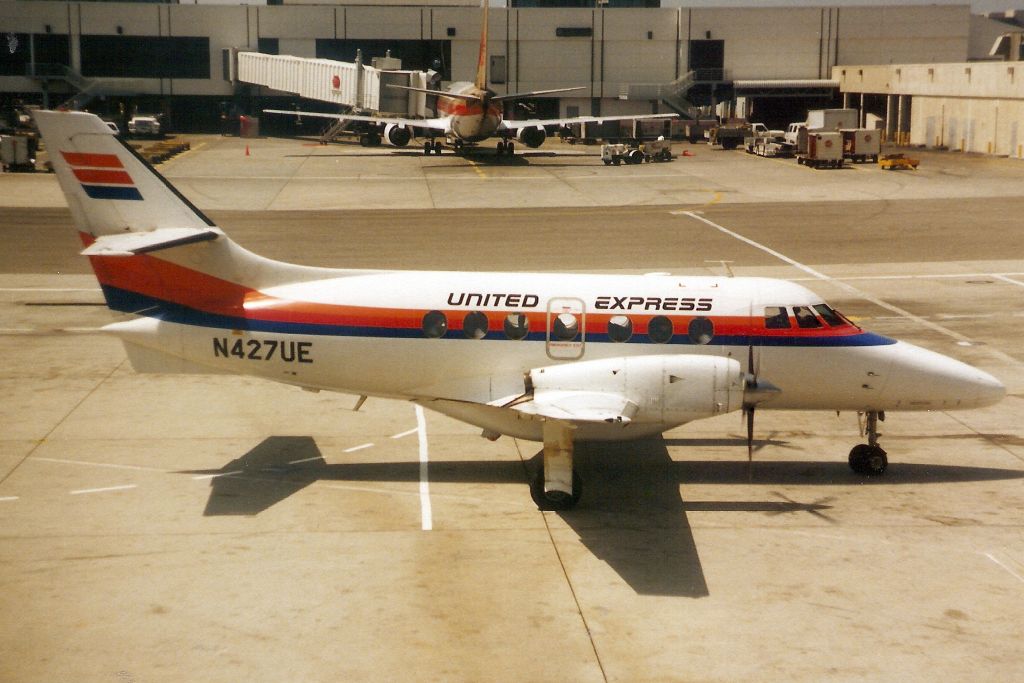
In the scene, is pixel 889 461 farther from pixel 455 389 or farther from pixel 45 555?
pixel 45 555

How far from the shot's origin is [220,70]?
4675 inches

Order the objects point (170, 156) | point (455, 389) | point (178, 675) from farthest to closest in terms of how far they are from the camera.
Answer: point (170, 156) < point (455, 389) < point (178, 675)

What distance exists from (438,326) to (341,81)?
84207 mm

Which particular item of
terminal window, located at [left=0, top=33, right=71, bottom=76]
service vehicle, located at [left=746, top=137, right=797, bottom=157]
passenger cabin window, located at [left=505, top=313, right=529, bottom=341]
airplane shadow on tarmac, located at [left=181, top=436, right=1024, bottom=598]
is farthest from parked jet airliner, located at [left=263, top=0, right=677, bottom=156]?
passenger cabin window, located at [left=505, top=313, right=529, bottom=341]

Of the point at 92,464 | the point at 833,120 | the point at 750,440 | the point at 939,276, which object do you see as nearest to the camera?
the point at 750,440

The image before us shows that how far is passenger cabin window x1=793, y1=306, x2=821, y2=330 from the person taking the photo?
19.8 m

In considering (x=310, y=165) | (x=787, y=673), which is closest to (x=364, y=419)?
(x=787, y=673)

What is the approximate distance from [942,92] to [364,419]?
8319 centimetres

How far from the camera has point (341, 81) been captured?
9981 cm

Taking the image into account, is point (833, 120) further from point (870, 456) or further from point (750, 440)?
point (750, 440)

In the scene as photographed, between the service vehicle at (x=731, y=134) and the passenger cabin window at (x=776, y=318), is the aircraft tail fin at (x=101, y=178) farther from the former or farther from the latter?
the service vehicle at (x=731, y=134)

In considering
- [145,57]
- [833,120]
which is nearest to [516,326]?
[833,120]

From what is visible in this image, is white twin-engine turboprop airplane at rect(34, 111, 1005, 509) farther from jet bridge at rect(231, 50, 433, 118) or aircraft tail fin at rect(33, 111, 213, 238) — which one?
jet bridge at rect(231, 50, 433, 118)

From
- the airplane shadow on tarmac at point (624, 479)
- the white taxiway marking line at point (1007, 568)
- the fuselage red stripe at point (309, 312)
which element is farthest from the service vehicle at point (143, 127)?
the white taxiway marking line at point (1007, 568)
